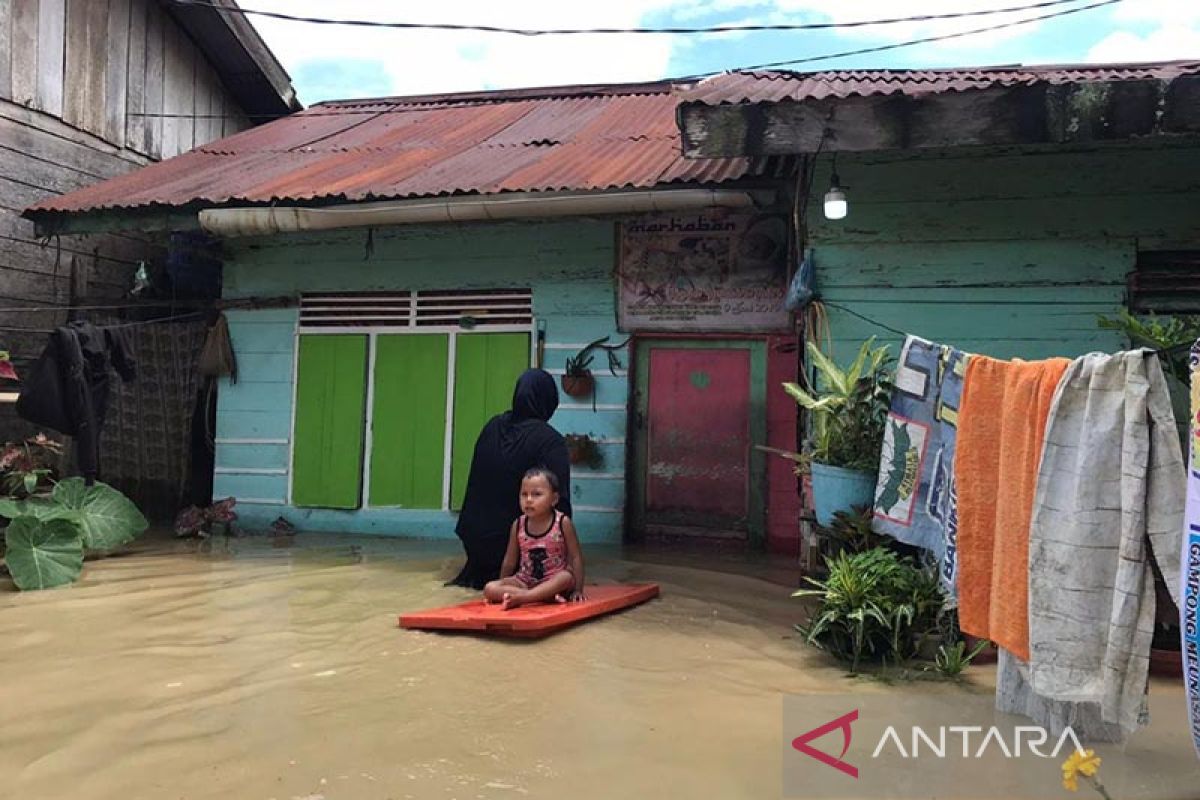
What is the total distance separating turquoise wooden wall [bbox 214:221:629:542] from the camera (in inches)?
295

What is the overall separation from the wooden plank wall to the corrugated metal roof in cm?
684

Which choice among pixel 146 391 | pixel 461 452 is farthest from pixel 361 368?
pixel 146 391

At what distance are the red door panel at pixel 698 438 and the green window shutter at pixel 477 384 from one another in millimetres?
1323

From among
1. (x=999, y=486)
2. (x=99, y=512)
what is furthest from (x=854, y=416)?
(x=99, y=512)

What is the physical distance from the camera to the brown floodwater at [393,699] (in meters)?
2.55

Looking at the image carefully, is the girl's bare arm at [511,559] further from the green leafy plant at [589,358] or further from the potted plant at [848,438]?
the green leafy plant at [589,358]

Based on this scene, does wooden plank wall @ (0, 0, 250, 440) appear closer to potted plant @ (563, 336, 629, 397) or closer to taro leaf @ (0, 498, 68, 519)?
taro leaf @ (0, 498, 68, 519)

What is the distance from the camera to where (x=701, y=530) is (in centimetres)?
739

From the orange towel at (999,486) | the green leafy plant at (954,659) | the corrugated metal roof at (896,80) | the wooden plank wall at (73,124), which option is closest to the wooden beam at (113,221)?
the wooden plank wall at (73,124)

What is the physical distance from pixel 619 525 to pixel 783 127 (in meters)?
3.81

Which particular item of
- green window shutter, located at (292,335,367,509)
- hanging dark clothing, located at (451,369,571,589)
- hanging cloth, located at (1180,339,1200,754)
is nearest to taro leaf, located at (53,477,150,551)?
green window shutter, located at (292,335,367,509)

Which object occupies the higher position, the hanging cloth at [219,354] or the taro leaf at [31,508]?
the hanging cloth at [219,354]

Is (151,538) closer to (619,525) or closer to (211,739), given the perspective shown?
(619,525)

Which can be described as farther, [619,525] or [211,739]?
[619,525]
